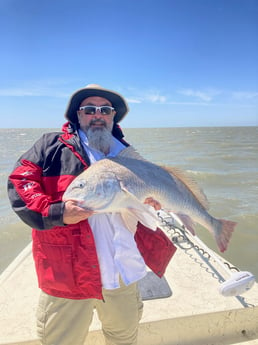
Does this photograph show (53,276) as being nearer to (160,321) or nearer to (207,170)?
(160,321)

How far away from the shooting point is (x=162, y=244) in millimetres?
2523

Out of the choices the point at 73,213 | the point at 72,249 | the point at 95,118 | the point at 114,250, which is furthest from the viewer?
the point at 95,118

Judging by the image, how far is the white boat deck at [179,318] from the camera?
2.79 metres

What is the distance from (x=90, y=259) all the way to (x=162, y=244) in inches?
28.9

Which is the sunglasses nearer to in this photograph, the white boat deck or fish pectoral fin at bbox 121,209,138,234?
fish pectoral fin at bbox 121,209,138,234

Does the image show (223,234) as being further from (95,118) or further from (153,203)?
(95,118)

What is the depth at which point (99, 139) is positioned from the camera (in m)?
2.38

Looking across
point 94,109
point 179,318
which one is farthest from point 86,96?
point 179,318

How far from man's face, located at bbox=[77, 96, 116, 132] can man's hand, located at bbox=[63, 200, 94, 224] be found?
84 centimetres

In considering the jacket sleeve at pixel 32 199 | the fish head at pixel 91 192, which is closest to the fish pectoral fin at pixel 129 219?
the fish head at pixel 91 192

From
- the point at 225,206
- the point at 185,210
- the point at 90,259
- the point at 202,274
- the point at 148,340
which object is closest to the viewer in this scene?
the point at 90,259

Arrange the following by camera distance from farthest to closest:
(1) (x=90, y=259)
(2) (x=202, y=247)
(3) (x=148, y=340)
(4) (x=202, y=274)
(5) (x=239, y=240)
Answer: (5) (x=239, y=240)
(2) (x=202, y=247)
(4) (x=202, y=274)
(3) (x=148, y=340)
(1) (x=90, y=259)

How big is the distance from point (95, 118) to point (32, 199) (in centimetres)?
98

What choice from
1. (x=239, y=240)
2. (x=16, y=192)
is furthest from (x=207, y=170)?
(x=16, y=192)
